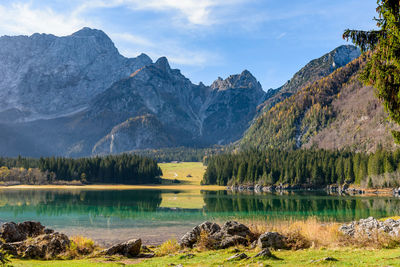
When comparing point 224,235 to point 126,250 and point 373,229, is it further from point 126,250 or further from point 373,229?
point 373,229

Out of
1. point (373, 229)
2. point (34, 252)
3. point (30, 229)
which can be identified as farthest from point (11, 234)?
point (373, 229)

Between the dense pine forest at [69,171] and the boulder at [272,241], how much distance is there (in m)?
171

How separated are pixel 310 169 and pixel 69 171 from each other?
118 metres

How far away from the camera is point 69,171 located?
182125 millimetres

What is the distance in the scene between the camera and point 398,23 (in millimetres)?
21938

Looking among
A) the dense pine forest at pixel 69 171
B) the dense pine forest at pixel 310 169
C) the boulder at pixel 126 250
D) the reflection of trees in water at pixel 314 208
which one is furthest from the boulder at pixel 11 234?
the dense pine forest at pixel 69 171

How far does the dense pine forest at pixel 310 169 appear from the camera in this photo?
443 feet

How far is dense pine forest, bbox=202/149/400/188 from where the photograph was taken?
135 m

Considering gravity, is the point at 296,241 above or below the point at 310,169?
below

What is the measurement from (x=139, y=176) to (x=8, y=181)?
6408 centimetres

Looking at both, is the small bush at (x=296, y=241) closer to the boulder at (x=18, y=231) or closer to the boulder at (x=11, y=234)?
the boulder at (x=18, y=231)

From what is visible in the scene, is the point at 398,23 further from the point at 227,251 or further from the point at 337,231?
the point at 227,251

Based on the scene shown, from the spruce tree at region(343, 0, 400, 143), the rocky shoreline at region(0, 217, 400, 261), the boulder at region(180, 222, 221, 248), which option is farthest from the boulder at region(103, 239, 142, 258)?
the spruce tree at region(343, 0, 400, 143)

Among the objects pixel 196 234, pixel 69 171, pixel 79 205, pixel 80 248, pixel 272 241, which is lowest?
pixel 79 205
